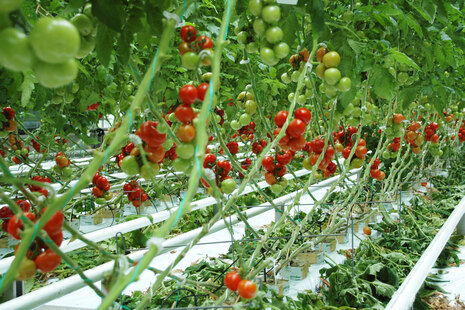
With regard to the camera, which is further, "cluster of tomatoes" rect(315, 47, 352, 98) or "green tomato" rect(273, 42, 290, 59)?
"cluster of tomatoes" rect(315, 47, 352, 98)

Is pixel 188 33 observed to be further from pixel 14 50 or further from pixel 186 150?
pixel 14 50

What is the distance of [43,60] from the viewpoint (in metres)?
0.35

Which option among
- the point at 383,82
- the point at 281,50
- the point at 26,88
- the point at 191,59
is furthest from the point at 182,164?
the point at 383,82

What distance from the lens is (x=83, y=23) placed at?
569 mm

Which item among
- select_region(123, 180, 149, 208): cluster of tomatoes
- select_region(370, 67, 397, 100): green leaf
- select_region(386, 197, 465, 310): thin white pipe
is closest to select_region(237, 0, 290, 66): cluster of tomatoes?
select_region(370, 67, 397, 100): green leaf

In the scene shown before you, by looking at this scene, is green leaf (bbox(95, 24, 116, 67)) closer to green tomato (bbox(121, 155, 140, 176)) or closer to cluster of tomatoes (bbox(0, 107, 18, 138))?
green tomato (bbox(121, 155, 140, 176))

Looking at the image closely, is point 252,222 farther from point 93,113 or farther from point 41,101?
point 41,101

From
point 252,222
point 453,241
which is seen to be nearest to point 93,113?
point 252,222

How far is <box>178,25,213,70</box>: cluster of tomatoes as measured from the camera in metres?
0.64

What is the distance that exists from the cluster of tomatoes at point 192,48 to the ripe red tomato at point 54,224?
30 cm

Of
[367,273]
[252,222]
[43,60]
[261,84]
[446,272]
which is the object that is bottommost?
[446,272]

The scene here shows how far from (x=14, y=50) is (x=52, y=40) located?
33 millimetres

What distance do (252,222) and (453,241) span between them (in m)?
1.53

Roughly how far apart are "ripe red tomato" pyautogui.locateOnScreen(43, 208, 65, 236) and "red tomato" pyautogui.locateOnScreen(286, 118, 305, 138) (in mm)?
557
